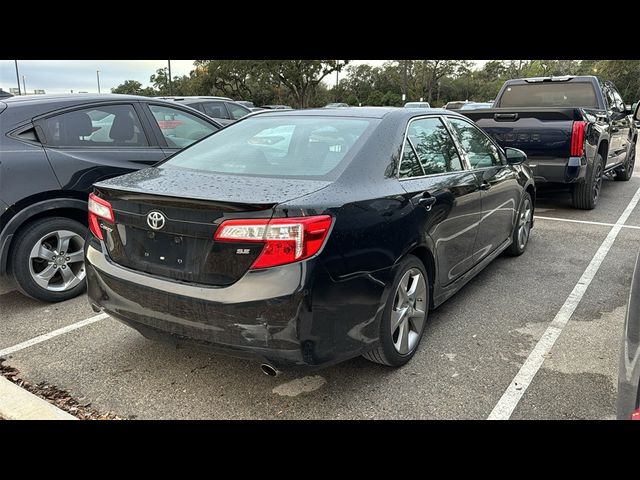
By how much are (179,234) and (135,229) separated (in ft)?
1.10

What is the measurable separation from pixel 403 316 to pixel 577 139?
4744 millimetres

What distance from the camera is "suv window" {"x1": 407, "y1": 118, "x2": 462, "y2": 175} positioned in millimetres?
3396

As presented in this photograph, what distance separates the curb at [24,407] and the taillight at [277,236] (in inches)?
52.3

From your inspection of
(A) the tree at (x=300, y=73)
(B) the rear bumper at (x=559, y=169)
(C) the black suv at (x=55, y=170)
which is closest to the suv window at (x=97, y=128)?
(C) the black suv at (x=55, y=170)

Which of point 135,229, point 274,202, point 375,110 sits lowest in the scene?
point 135,229

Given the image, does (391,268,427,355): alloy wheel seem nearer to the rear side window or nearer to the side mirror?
the rear side window

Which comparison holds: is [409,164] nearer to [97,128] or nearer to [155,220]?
[155,220]

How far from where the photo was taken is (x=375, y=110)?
3.50m

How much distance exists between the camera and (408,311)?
311 centimetres

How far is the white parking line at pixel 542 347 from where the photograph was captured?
2717 mm

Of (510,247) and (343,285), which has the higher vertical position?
(343,285)

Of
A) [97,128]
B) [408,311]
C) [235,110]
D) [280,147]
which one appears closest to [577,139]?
[408,311]

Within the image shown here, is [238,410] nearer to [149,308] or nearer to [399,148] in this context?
[149,308]

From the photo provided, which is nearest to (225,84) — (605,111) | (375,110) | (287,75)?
(287,75)
